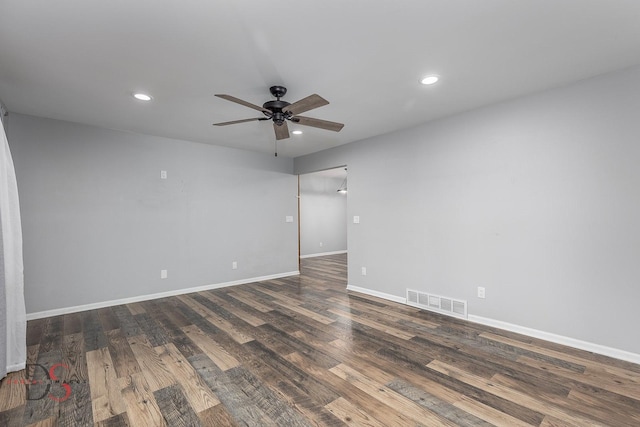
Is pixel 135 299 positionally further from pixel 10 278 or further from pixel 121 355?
pixel 10 278

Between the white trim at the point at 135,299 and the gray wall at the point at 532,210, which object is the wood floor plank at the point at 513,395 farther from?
the white trim at the point at 135,299

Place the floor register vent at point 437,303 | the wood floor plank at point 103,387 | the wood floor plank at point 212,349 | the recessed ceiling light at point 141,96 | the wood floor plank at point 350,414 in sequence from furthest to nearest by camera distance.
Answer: the floor register vent at point 437,303 → the recessed ceiling light at point 141,96 → the wood floor plank at point 212,349 → the wood floor plank at point 103,387 → the wood floor plank at point 350,414

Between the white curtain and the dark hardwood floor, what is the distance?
7.9 inches

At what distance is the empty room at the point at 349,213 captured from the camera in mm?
1836

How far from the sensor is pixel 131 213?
4.18m

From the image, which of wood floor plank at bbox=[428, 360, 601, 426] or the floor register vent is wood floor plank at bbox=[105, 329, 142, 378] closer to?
wood floor plank at bbox=[428, 360, 601, 426]

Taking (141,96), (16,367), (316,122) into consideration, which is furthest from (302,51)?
(16,367)

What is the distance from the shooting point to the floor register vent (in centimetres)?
346

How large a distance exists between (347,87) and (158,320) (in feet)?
11.5

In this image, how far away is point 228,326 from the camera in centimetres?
323

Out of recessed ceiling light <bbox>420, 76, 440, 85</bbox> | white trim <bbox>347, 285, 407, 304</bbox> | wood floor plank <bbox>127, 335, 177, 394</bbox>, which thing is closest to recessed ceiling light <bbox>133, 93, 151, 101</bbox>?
wood floor plank <bbox>127, 335, 177, 394</bbox>

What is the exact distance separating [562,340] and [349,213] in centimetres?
311

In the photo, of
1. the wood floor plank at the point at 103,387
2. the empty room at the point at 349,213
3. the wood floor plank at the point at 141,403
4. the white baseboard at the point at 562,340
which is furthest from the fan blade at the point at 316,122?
the white baseboard at the point at 562,340

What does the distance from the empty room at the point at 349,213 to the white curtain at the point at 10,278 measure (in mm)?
20
